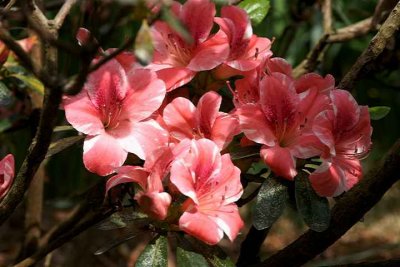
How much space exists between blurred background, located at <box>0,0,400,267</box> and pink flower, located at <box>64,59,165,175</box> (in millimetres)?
85

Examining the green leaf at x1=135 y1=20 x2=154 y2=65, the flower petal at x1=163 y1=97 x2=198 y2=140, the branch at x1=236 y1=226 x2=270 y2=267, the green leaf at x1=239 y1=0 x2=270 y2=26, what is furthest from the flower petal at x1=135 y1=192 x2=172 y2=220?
the green leaf at x1=239 y1=0 x2=270 y2=26

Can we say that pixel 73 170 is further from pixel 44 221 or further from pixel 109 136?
pixel 109 136

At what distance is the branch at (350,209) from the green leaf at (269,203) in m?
0.09

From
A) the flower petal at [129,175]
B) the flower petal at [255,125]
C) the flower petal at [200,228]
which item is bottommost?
the flower petal at [200,228]

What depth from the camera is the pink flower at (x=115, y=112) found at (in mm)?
893

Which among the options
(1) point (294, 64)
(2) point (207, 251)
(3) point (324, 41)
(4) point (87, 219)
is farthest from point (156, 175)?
(1) point (294, 64)

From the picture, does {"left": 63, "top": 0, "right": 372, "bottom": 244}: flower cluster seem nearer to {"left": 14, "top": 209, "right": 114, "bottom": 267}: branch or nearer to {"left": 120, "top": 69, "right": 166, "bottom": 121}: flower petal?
{"left": 120, "top": 69, "right": 166, "bottom": 121}: flower petal

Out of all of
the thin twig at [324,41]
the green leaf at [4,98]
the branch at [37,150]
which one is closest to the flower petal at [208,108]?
the branch at [37,150]

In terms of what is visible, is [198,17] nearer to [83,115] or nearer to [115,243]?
[83,115]

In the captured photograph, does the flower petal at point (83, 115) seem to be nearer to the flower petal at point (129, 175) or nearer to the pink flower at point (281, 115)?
the flower petal at point (129, 175)

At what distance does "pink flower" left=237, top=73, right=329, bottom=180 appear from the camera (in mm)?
919

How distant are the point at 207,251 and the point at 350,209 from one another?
0.20 m

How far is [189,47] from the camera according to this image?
99 cm

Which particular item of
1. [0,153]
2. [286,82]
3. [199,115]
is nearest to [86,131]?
[199,115]
